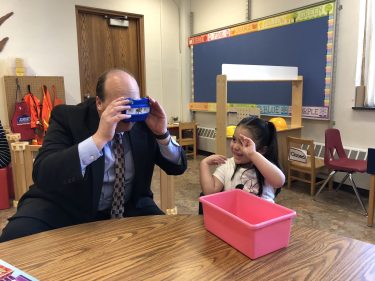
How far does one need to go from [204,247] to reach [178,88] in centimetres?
480

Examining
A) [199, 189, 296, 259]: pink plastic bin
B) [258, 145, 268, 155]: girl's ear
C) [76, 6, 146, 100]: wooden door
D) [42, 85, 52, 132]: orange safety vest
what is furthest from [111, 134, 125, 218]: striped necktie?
[76, 6, 146, 100]: wooden door

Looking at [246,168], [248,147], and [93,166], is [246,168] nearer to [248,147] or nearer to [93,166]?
[248,147]

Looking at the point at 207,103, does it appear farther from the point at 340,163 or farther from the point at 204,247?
the point at 204,247

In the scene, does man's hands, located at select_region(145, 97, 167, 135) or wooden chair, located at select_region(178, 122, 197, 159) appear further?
wooden chair, located at select_region(178, 122, 197, 159)

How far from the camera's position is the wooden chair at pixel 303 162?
10.5ft

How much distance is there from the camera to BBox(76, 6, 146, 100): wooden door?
14.7 feet

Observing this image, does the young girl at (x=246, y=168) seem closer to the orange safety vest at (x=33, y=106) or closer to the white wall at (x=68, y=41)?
the orange safety vest at (x=33, y=106)

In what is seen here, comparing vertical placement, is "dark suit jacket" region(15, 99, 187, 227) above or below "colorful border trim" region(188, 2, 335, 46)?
below

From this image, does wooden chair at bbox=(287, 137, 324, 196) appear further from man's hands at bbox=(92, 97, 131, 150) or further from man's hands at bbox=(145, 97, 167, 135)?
man's hands at bbox=(92, 97, 131, 150)

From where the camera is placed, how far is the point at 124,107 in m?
1.00

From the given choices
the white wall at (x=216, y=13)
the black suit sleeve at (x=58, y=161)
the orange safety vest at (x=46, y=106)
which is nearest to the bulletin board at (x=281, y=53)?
the white wall at (x=216, y=13)

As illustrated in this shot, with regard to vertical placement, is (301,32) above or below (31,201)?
above

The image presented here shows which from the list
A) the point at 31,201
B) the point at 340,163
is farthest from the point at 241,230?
the point at 340,163

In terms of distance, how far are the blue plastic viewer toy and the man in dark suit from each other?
7cm
